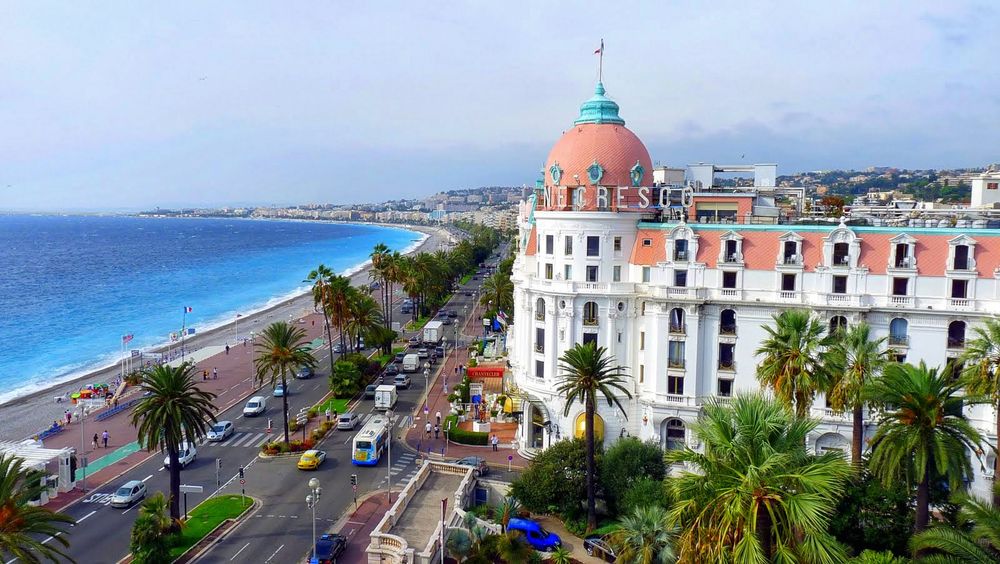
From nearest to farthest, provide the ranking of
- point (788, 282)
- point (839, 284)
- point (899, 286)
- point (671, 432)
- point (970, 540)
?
point (970, 540), point (899, 286), point (839, 284), point (788, 282), point (671, 432)

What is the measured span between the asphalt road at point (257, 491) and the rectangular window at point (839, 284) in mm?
33302

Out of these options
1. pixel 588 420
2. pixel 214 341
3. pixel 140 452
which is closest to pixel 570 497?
pixel 588 420

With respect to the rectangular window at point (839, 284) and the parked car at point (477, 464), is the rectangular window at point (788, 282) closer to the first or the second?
the rectangular window at point (839, 284)

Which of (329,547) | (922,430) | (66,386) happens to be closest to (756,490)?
(922,430)

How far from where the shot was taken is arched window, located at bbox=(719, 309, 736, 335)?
48.4 m

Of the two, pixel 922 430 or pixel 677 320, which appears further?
pixel 677 320

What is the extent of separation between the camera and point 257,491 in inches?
1855

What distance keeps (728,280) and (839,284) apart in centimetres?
724

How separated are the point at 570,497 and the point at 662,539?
409 inches

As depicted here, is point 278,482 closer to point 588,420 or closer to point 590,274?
point 588,420

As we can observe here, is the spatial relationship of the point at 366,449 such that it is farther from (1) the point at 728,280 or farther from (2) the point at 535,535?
(1) the point at 728,280

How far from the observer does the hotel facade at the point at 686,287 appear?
145 feet

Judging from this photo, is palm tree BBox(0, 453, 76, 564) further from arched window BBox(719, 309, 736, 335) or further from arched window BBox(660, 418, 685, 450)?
arched window BBox(719, 309, 736, 335)

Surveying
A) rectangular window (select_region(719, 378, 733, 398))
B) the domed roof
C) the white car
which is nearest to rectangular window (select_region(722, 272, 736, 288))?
rectangular window (select_region(719, 378, 733, 398))
